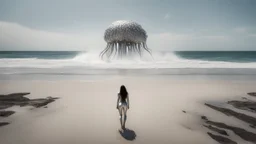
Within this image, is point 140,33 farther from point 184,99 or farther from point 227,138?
point 227,138

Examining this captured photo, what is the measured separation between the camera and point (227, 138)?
437 centimetres

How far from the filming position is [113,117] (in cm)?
578

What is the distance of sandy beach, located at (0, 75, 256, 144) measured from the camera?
4.49m

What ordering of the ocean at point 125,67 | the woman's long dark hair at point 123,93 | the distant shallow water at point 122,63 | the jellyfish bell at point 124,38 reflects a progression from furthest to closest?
the jellyfish bell at point 124,38 < the distant shallow water at point 122,63 < the ocean at point 125,67 < the woman's long dark hair at point 123,93

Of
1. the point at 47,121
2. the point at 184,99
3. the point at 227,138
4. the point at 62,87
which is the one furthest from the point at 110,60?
the point at 227,138

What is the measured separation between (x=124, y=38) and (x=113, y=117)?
1814 centimetres

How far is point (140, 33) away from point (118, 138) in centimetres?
2054

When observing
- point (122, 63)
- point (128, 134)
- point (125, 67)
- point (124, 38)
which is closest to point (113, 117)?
point (128, 134)

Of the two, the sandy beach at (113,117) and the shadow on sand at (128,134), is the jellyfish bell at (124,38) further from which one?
the shadow on sand at (128,134)

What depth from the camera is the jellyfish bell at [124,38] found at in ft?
76.1

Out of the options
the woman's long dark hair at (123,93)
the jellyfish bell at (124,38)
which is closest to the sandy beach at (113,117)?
the woman's long dark hair at (123,93)

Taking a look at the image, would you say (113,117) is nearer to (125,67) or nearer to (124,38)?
(125,67)

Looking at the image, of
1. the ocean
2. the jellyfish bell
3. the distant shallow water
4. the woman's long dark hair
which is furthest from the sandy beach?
the jellyfish bell

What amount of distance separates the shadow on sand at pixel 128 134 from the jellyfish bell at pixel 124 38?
19035mm
